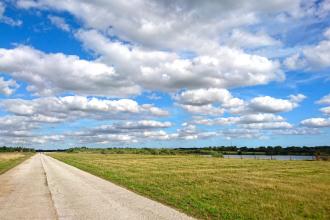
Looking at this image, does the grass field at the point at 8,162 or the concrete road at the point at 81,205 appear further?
the grass field at the point at 8,162

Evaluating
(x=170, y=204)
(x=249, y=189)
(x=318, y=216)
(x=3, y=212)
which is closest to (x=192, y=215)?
(x=170, y=204)

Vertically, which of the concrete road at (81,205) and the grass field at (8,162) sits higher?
the grass field at (8,162)

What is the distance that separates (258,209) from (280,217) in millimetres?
1627

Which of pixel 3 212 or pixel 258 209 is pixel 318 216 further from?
pixel 3 212

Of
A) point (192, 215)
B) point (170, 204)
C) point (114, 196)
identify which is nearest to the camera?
point (192, 215)

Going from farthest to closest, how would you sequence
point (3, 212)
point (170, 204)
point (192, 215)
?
point (170, 204), point (3, 212), point (192, 215)

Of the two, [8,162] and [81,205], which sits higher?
[8,162]

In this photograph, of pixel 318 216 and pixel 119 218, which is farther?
pixel 318 216

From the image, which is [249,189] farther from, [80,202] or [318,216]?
A: [80,202]

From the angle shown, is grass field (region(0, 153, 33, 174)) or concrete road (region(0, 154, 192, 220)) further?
grass field (region(0, 153, 33, 174))

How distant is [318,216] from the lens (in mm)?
13688

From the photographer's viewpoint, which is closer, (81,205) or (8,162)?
(81,205)

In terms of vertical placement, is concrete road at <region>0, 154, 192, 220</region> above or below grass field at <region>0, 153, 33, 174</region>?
below

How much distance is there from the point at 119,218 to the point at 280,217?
582 centimetres
